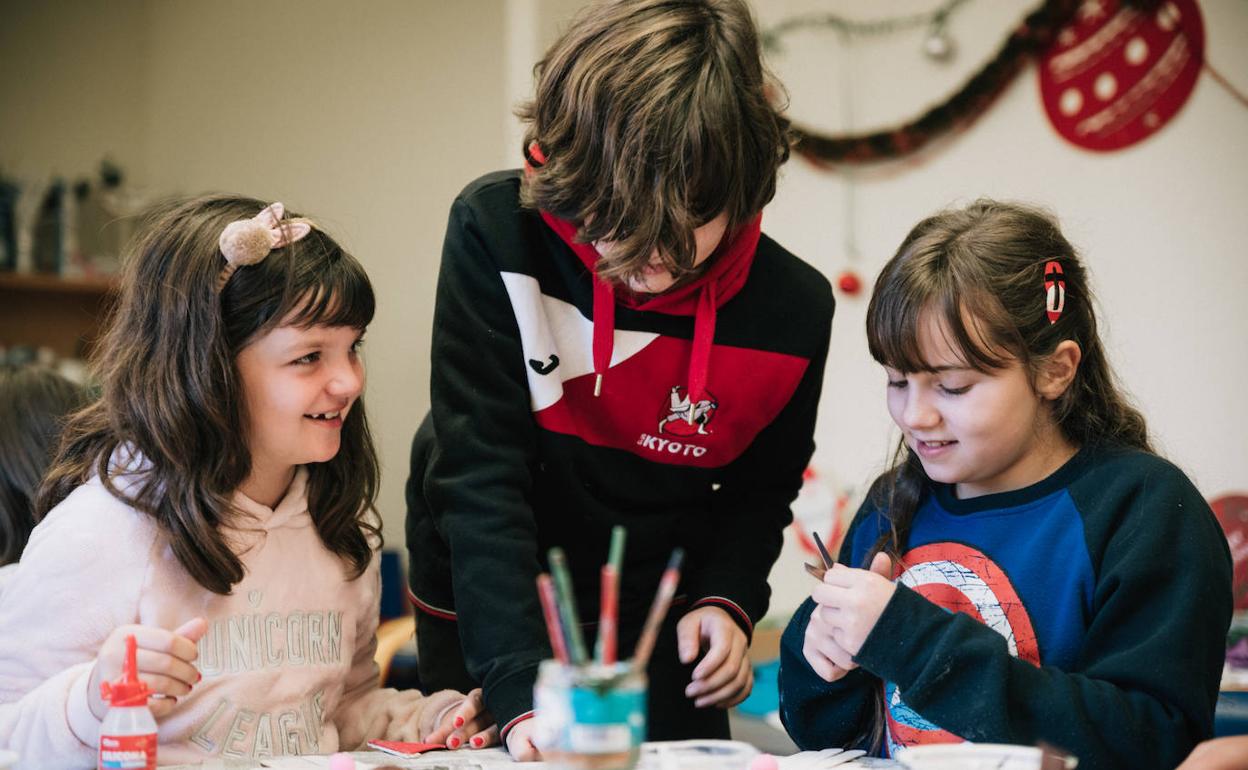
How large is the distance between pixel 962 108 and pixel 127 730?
2172 mm

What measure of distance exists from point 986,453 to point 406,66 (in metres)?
2.85

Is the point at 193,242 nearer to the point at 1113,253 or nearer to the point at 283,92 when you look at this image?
the point at 1113,253

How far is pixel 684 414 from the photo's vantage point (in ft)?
4.37

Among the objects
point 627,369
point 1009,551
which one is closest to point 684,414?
point 627,369

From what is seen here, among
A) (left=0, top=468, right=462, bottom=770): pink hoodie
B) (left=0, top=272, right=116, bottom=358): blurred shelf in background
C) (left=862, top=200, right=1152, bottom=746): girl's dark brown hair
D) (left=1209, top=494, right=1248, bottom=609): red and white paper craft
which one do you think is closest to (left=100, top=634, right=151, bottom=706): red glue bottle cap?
(left=0, top=468, right=462, bottom=770): pink hoodie

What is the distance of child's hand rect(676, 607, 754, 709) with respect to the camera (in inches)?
49.7

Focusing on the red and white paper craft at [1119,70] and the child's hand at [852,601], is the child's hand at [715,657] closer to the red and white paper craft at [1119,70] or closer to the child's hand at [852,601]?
the child's hand at [852,601]

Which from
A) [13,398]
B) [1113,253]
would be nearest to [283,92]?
[13,398]

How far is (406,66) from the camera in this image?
3.67 meters

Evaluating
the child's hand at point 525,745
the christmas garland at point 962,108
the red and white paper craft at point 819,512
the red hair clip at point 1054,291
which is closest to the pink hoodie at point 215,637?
the child's hand at point 525,745

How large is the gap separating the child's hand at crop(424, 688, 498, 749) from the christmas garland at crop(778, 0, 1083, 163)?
148 cm

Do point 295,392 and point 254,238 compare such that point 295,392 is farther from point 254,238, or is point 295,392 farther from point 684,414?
point 684,414

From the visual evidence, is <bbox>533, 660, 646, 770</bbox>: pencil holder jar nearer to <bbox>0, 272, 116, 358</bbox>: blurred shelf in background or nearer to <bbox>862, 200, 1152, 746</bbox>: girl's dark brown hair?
<bbox>862, 200, 1152, 746</bbox>: girl's dark brown hair

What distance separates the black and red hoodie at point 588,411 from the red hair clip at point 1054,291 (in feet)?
0.81
